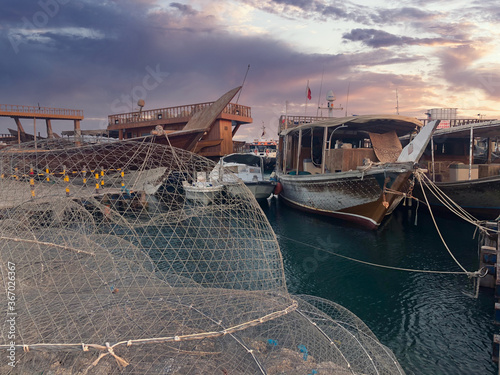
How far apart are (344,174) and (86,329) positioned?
1273cm

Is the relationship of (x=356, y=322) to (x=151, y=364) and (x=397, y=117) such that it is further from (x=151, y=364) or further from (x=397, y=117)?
(x=397, y=117)

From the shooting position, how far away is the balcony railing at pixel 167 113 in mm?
23141

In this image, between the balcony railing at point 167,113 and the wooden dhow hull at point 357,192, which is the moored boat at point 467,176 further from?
the balcony railing at point 167,113

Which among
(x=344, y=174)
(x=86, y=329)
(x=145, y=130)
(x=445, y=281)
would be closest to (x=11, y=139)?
(x=145, y=130)

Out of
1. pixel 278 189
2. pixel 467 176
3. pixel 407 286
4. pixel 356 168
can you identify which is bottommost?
pixel 407 286

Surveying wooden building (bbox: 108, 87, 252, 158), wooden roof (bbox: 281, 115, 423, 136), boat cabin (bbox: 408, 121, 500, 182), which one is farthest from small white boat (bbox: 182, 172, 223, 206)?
boat cabin (bbox: 408, 121, 500, 182)

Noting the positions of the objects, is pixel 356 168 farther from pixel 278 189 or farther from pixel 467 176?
pixel 278 189

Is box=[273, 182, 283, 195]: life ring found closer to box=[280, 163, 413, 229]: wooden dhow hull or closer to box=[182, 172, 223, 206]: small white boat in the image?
box=[280, 163, 413, 229]: wooden dhow hull

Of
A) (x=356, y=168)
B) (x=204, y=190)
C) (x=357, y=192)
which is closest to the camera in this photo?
(x=357, y=192)

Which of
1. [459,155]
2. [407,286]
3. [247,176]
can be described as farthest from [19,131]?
[459,155]

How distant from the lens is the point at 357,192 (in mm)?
15086

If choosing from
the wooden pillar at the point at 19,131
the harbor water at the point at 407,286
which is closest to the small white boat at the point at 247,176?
the harbor water at the point at 407,286

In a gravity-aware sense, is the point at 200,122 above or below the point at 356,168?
above

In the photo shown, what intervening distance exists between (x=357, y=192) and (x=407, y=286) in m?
6.48
